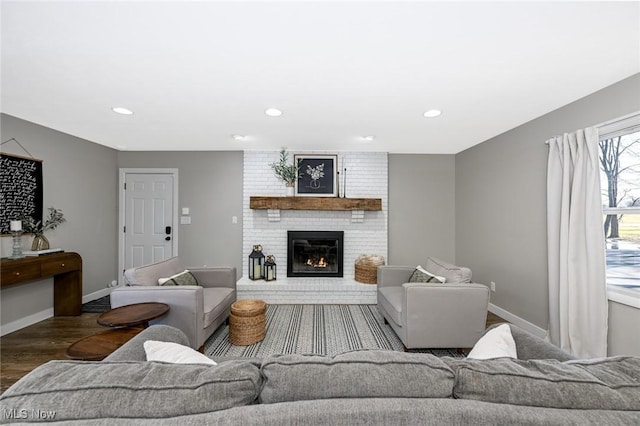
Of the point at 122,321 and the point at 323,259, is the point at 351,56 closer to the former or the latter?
the point at 122,321

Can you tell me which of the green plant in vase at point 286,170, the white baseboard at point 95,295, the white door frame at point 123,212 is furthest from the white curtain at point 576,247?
the white baseboard at point 95,295

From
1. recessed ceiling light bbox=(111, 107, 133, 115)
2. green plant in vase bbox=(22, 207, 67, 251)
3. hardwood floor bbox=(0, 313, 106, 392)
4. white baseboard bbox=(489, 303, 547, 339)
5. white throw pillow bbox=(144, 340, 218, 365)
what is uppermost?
recessed ceiling light bbox=(111, 107, 133, 115)

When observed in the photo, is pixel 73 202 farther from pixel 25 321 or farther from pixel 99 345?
pixel 99 345

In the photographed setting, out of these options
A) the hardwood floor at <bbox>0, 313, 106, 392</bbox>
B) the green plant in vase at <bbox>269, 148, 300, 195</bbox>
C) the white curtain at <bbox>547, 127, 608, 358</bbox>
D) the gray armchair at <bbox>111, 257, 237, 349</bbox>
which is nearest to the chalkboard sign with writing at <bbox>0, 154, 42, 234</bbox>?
the hardwood floor at <bbox>0, 313, 106, 392</bbox>

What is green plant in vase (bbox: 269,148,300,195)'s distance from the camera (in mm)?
4098

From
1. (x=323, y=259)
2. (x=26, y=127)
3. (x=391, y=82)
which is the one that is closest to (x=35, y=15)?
(x=391, y=82)

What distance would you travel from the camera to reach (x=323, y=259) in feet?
14.3

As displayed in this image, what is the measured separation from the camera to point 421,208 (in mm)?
4492

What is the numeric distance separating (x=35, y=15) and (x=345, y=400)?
2.30 m

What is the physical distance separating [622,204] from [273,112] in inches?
124

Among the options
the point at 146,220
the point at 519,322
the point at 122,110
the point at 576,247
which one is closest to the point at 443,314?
the point at 576,247

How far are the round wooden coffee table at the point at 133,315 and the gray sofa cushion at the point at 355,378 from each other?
5.41 ft

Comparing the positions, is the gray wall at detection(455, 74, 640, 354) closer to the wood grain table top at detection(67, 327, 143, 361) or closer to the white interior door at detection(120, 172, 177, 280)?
the wood grain table top at detection(67, 327, 143, 361)

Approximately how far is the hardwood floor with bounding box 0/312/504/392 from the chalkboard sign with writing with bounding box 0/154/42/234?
114 centimetres
